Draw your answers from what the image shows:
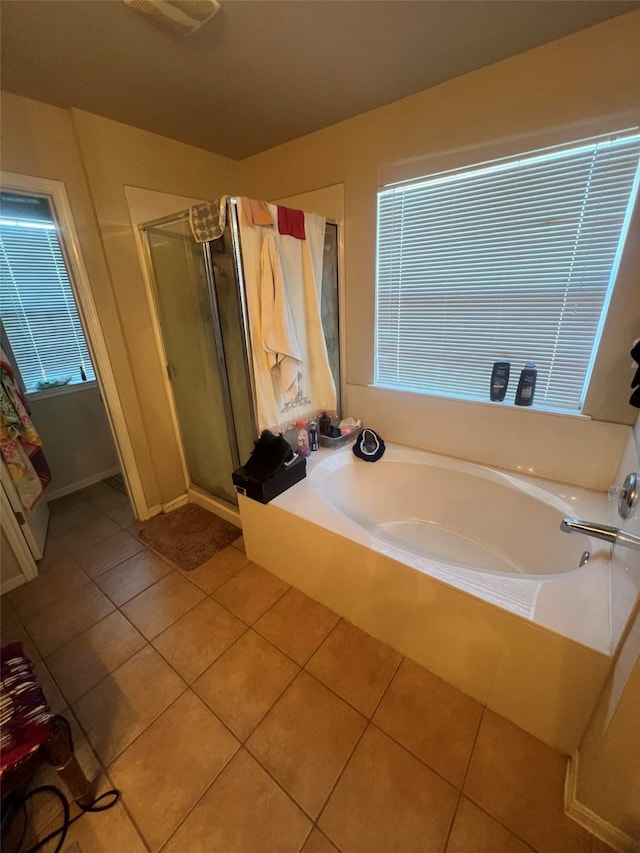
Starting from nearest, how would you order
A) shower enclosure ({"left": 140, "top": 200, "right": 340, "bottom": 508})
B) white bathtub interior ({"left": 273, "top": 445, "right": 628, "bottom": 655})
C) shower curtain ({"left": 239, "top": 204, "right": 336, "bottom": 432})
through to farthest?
white bathtub interior ({"left": 273, "top": 445, "right": 628, "bottom": 655}) < shower curtain ({"left": 239, "top": 204, "right": 336, "bottom": 432}) < shower enclosure ({"left": 140, "top": 200, "right": 340, "bottom": 508})

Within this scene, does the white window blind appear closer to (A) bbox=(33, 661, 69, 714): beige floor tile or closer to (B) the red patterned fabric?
(B) the red patterned fabric

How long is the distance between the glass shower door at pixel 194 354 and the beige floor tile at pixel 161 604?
2.01 ft

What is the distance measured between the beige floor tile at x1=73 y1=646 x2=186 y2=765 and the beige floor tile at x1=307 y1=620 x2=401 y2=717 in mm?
569

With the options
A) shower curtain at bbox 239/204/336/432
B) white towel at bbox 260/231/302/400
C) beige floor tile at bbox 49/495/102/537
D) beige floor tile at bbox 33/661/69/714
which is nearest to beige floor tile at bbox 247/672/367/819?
beige floor tile at bbox 33/661/69/714

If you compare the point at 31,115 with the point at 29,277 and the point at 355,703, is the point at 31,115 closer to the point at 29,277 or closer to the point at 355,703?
the point at 29,277

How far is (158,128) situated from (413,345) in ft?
5.96

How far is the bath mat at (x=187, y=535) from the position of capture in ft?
6.46

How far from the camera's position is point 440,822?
37.4 inches

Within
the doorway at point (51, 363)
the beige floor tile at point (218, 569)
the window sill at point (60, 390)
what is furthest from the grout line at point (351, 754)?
the window sill at point (60, 390)

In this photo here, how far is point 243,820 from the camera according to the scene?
0.96 metres

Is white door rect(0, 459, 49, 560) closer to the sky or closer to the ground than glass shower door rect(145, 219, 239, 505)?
closer to the ground

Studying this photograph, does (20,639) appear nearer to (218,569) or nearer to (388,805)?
(218,569)

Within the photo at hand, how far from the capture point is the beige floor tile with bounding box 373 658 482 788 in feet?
3.55

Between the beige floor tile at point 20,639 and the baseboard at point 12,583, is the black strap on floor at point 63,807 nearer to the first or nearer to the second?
the beige floor tile at point 20,639
